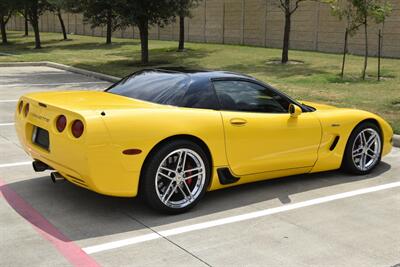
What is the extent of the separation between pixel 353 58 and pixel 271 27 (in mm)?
7448

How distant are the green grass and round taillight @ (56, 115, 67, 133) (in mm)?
5791

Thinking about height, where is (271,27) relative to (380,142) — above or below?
above

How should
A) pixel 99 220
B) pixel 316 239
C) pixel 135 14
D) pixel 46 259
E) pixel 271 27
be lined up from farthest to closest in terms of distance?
pixel 271 27
pixel 135 14
pixel 99 220
pixel 316 239
pixel 46 259

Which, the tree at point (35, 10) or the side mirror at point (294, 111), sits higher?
the tree at point (35, 10)

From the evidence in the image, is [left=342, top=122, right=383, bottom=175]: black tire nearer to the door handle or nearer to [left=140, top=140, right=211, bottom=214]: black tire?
the door handle

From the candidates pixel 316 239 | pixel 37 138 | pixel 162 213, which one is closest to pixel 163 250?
pixel 162 213

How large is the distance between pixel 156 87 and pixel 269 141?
127 cm

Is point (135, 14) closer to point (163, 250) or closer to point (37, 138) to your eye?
point (37, 138)

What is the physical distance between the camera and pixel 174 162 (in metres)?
4.71

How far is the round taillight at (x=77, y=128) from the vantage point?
433cm

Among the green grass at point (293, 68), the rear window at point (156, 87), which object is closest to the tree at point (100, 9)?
the green grass at point (293, 68)

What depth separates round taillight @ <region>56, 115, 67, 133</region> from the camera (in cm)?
451

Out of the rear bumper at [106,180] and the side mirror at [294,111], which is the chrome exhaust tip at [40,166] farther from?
the side mirror at [294,111]

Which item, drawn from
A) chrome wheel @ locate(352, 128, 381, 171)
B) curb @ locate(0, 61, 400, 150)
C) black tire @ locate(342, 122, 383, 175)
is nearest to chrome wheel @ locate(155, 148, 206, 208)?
black tire @ locate(342, 122, 383, 175)
